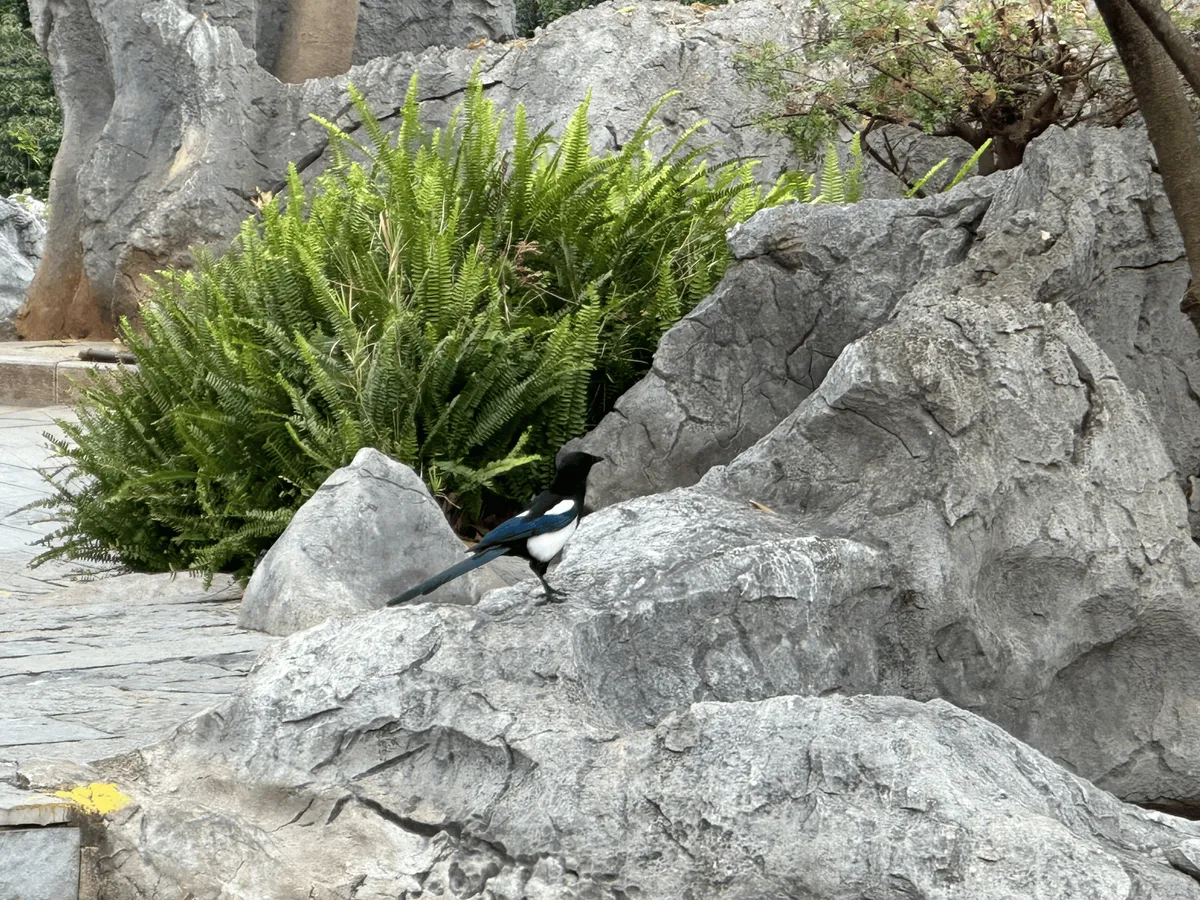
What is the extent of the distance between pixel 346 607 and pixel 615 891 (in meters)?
2.21

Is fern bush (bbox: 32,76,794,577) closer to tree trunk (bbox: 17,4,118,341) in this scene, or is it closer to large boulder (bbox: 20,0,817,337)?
large boulder (bbox: 20,0,817,337)

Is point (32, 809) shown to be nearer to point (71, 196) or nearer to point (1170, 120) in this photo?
point (1170, 120)

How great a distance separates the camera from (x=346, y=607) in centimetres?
475

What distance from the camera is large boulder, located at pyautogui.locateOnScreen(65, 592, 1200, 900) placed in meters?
2.63

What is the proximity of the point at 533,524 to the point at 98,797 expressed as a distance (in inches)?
46.5

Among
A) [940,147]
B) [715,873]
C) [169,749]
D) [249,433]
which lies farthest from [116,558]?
[940,147]

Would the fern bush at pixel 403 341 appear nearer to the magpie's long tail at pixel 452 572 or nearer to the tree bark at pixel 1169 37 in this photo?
the magpie's long tail at pixel 452 572

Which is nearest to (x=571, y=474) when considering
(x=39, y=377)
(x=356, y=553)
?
(x=356, y=553)

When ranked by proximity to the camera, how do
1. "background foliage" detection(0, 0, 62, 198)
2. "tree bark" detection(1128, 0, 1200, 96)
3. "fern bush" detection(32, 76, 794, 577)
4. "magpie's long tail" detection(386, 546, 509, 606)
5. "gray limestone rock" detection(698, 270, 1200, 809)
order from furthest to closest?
"background foliage" detection(0, 0, 62, 198), "fern bush" detection(32, 76, 794, 577), "gray limestone rock" detection(698, 270, 1200, 809), "tree bark" detection(1128, 0, 1200, 96), "magpie's long tail" detection(386, 546, 509, 606)

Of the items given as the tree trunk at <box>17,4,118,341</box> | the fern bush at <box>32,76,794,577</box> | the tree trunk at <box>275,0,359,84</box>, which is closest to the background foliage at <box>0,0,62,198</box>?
the tree trunk at <box>17,4,118,341</box>

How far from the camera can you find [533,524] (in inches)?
136

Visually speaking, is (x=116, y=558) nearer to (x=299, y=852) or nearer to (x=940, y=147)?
(x=299, y=852)

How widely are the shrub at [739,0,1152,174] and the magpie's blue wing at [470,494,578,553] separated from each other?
384cm

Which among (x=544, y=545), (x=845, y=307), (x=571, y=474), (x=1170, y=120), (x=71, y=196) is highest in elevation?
(x=1170, y=120)
